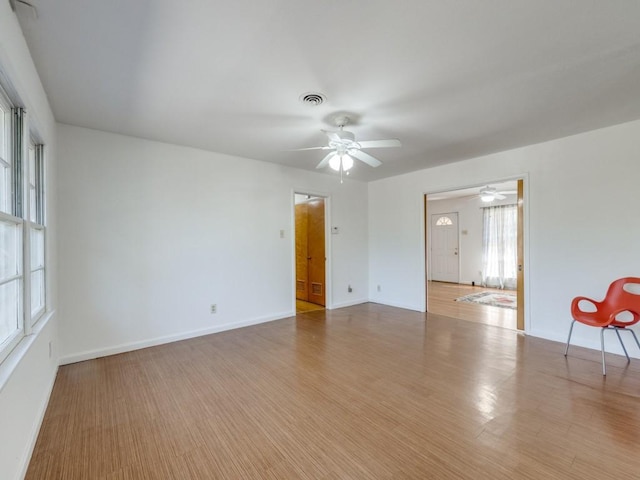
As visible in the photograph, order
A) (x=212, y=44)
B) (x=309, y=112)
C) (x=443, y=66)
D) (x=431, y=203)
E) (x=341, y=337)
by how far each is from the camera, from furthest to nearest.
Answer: (x=431, y=203) < (x=341, y=337) < (x=309, y=112) < (x=443, y=66) < (x=212, y=44)

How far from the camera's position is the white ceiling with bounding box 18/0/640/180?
162 centimetres

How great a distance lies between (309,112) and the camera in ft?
9.25

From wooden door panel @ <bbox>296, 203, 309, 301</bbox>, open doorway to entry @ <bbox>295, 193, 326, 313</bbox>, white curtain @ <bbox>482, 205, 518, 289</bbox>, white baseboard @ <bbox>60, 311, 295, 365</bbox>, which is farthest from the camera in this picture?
white curtain @ <bbox>482, 205, 518, 289</bbox>

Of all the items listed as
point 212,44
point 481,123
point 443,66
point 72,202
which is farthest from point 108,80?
point 481,123

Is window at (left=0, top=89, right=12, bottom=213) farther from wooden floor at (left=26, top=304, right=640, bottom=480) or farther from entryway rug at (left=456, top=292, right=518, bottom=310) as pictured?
entryway rug at (left=456, top=292, right=518, bottom=310)

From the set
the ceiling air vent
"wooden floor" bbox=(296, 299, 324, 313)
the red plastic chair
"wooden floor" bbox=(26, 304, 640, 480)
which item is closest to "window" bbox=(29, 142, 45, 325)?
"wooden floor" bbox=(26, 304, 640, 480)

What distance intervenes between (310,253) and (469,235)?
516cm

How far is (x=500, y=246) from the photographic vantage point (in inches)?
306

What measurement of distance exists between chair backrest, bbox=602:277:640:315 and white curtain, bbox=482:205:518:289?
15.5ft

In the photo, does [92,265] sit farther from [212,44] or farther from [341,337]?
[341,337]

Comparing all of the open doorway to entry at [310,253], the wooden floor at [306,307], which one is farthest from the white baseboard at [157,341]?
the open doorway to entry at [310,253]

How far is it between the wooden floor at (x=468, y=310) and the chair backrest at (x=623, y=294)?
4.20ft

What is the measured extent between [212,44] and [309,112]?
3.68 ft

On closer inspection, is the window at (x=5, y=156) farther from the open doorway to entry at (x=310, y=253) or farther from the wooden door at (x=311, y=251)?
the wooden door at (x=311, y=251)
